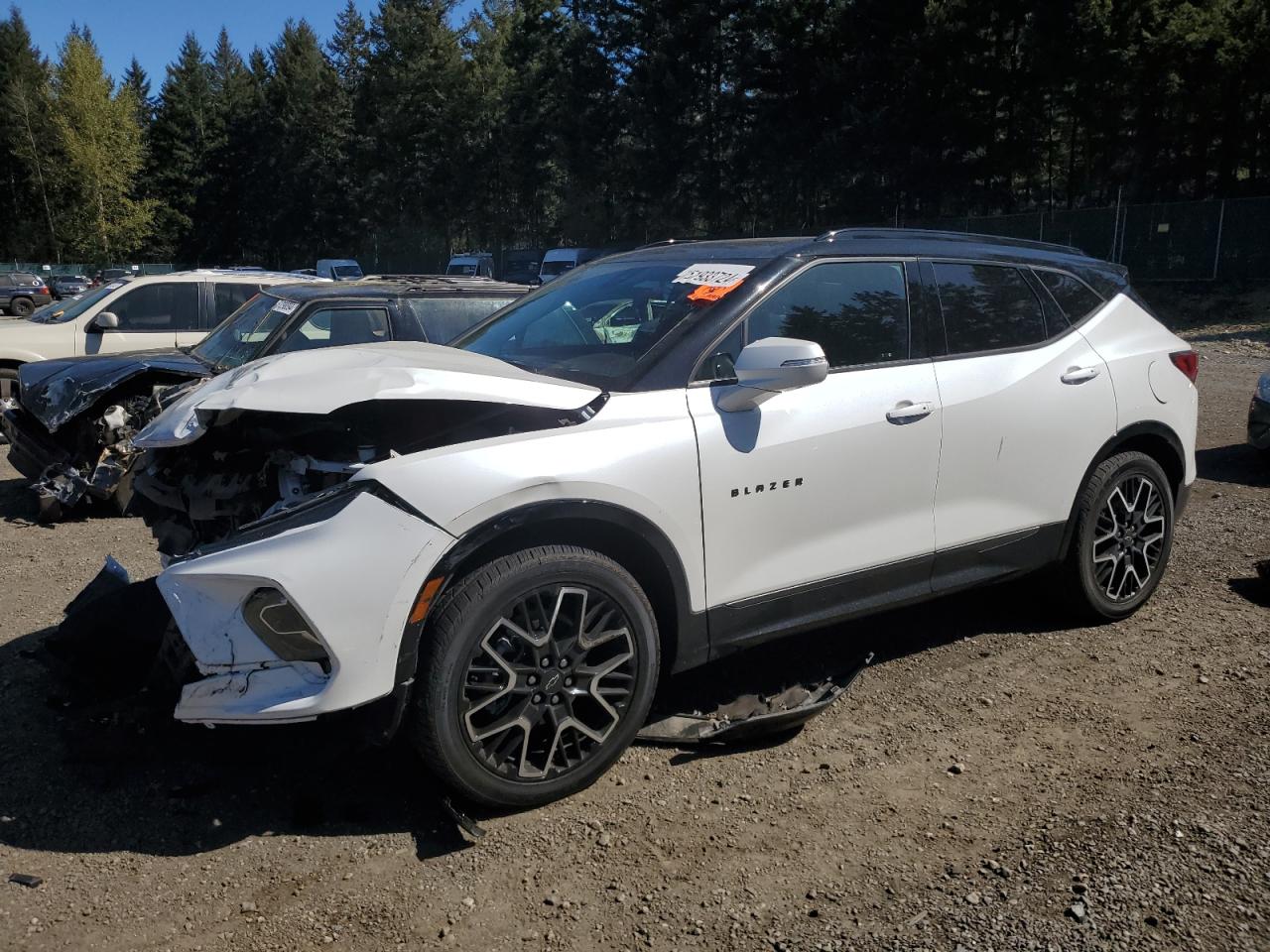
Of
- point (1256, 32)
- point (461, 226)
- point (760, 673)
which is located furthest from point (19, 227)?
point (760, 673)

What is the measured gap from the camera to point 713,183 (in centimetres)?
3734

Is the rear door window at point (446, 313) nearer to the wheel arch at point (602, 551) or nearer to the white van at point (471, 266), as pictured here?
the wheel arch at point (602, 551)

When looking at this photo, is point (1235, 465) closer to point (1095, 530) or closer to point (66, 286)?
point (1095, 530)

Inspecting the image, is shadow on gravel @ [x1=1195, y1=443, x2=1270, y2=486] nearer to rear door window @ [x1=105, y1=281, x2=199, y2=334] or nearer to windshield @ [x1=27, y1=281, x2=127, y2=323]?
rear door window @ [x1=105, y1=281, x2=199, y2=334]

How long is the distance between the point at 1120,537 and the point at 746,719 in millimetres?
2252

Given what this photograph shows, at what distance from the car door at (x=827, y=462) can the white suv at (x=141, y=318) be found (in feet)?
22.9

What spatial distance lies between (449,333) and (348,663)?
190 inches

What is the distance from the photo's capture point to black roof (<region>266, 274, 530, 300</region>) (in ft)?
23.9

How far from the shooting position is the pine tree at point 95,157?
6256 centimetres

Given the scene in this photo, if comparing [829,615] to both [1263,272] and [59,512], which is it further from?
[1263,272]

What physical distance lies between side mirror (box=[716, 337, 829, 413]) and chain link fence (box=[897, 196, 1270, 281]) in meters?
20.2

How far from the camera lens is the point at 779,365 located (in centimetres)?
330

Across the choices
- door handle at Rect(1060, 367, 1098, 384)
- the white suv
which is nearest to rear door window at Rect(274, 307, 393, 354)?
the white suv

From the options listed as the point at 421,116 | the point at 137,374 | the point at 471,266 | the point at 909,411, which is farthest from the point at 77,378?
the point at 421,116
